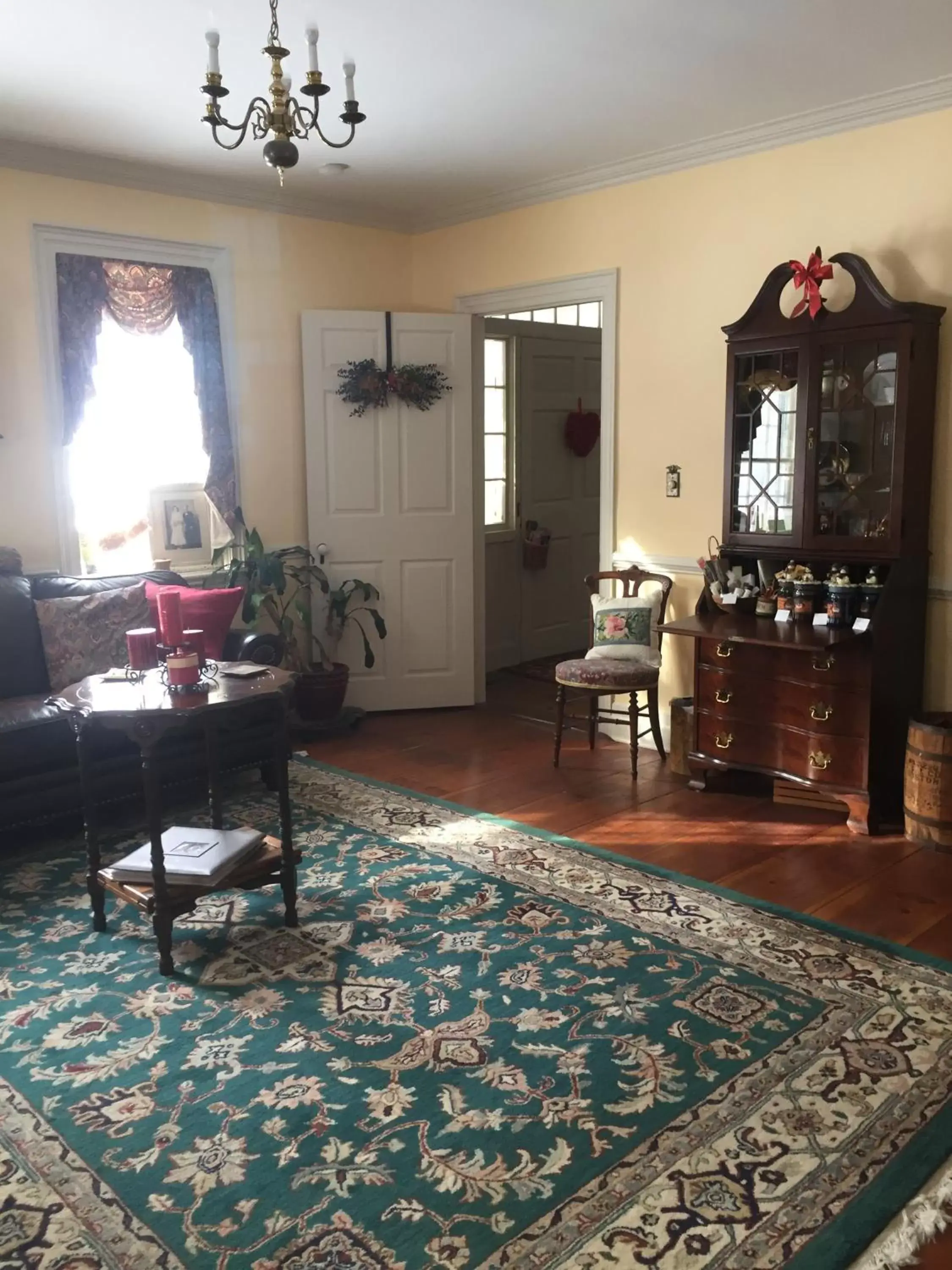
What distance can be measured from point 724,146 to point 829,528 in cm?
181

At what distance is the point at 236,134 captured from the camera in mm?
4469

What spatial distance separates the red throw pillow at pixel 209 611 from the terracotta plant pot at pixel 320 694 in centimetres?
78

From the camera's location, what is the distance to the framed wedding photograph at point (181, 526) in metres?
→ 5.35

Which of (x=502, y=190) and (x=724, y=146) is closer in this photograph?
(x=724, y=146)

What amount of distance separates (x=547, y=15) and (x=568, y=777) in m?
2.98

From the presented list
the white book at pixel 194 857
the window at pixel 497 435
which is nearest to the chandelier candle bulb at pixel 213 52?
the white book at pixel 194 857

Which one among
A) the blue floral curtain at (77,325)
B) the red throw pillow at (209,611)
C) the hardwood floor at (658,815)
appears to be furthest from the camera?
the blue floral curtain at (77,325)

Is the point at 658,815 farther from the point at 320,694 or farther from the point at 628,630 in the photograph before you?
the point at 320,694

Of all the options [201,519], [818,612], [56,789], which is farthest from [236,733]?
[818,612]

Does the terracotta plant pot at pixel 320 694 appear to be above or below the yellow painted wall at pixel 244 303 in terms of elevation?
below

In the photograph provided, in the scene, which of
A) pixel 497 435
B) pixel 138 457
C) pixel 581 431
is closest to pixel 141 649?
pixel 138 457

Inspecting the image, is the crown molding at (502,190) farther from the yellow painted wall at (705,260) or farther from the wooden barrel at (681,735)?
the wooden barrel at (681,735)

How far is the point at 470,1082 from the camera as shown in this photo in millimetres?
2508

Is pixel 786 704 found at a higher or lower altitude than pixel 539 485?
lower
